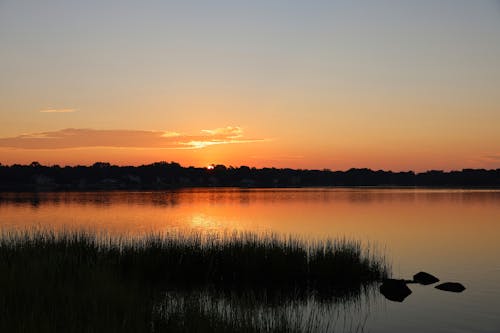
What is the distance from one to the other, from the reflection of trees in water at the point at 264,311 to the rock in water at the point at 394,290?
0.52m

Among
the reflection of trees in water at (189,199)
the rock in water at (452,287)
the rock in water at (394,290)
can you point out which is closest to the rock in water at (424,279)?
the rock in water at (452,287)

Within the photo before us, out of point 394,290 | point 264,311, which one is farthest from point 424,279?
point 264,311

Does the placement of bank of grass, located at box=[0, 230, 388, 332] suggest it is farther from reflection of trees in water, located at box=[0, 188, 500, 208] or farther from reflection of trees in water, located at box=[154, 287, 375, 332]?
reflection of trees in water, located at box=[0, 188, 500, 208]

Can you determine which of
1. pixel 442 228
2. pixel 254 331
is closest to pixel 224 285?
pixel 254 331

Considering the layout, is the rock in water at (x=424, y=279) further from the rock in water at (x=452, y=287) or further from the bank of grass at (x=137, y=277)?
the bank of grass at (x=137, y=277)

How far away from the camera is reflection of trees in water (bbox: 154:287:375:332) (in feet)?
33.6

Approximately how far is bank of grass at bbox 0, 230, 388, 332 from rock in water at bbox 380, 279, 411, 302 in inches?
40.6

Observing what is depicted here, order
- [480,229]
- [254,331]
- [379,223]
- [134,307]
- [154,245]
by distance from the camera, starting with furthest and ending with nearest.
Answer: [379,223] → [480,229] → [154,245] → [134,307] → [254,331]

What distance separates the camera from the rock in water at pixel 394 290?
60.8 ft

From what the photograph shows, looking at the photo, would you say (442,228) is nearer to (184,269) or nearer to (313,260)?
(313,260)

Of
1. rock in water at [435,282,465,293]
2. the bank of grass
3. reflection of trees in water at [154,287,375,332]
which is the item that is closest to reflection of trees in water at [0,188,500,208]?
the bank of grass

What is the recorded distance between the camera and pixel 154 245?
64.6ft

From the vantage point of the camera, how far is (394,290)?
18.8 m

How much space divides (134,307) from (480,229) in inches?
1684
